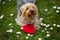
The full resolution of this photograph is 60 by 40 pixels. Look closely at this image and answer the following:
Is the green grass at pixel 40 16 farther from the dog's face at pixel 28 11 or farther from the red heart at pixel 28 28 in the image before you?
the dog's face at pixel 28 11

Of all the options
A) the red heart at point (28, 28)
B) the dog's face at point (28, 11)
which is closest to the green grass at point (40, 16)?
the red heart at point (28, 28)

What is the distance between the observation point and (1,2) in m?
5.17

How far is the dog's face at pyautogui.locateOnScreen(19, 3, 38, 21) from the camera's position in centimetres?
409

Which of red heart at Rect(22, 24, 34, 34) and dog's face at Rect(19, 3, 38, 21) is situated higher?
dog's face at Rect(19, 3, 38, 21)

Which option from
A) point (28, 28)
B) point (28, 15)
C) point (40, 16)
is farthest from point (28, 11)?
point (40, 16)

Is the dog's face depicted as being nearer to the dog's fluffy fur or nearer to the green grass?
the dog's fluffy fur

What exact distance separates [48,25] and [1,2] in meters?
1.28

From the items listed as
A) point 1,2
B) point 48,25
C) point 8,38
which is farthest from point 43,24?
point 1,2

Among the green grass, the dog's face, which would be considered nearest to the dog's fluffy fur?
the dog's face

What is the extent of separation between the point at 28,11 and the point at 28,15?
8 centimetres

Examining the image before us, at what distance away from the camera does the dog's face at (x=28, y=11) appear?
13.4 feet

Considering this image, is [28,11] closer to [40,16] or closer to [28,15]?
[28,15]

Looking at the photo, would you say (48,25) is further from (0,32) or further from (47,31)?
(0,32)

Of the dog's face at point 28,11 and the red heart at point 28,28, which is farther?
the red heart at point 28,28
